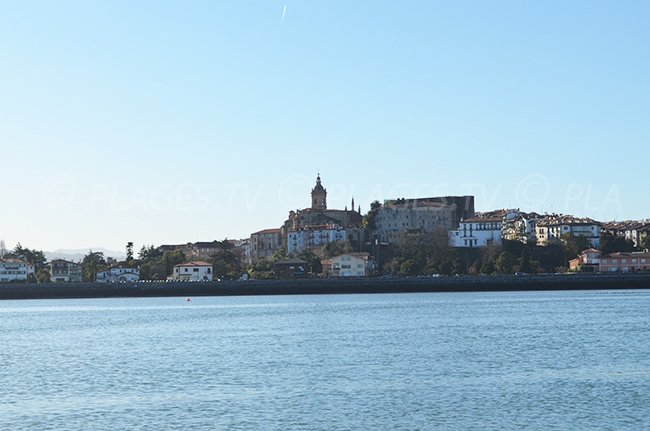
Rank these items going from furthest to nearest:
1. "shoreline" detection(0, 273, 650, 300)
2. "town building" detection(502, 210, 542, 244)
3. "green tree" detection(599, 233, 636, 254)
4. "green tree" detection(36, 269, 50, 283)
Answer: "town building" detection(502, 210, 542, 244) < "green tree" detection(36, 269, 50, 283) < "green tree" detection(599, 233, 636, 254) < "shoreline" detection(0, 273, 650, 300)

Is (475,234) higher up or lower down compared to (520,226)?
lower down

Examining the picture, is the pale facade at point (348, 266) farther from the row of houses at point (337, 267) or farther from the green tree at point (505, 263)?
the green tree at point (505, 263)

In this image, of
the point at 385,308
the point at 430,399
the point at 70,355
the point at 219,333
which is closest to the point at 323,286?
the point at 385,308

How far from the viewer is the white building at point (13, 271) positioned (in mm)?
172375

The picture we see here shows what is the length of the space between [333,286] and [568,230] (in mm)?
47825

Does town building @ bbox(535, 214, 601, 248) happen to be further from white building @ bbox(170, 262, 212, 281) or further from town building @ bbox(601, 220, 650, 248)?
white building @ bbox(170, 262, 212, 281)

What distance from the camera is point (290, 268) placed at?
16838 centimetres

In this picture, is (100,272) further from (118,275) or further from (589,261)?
(589,261)

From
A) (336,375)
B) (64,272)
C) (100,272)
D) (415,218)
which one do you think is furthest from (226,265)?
(336,375)

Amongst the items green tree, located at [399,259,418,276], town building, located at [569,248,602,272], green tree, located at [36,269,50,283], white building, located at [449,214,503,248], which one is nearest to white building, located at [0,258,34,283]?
green tree, located at [36,269,50,283]

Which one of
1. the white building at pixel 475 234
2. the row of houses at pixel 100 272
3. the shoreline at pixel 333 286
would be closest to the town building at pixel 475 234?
the white building at pixel 475 234

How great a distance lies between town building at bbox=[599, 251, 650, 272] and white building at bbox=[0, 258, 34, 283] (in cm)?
8711

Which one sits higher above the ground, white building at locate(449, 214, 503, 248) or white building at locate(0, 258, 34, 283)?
white building at locate(449, 214, 503, 248)

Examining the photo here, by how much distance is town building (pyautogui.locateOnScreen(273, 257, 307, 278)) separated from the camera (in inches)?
6585
